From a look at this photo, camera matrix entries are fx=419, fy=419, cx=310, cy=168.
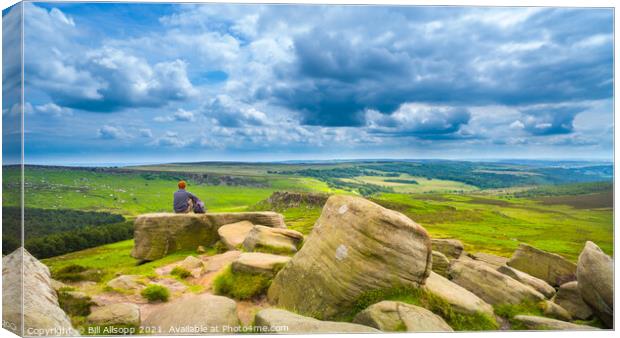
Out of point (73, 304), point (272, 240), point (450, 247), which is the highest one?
point (272, 240)

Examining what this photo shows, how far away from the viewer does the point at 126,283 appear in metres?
11.9

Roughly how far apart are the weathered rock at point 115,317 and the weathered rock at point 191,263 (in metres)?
2.92

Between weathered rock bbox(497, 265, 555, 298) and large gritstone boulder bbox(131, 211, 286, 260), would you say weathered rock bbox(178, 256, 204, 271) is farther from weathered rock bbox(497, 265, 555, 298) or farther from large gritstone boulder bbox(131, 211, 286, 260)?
weathered rock bbox(497, 265, 555, 298)

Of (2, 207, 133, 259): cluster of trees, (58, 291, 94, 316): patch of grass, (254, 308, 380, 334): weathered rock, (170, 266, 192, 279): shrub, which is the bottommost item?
(254, 308, 380, 334): weathered rock

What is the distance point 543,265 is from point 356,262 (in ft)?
23.8

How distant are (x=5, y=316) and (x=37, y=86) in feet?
20.1

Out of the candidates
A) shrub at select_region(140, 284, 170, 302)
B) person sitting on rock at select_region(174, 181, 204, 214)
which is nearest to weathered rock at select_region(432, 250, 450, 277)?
shrub at select_region(140, 284, 170, 302)

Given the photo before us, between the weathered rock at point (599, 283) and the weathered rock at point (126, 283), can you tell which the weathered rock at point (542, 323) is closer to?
the weathered rock at point (599, 283)

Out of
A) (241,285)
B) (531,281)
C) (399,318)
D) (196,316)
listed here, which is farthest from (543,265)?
(196,316)

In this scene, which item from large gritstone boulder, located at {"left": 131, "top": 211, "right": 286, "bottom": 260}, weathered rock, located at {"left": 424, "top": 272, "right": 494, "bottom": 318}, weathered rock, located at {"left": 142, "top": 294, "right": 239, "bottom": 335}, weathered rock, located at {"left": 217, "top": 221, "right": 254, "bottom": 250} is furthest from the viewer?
weathered rock, located at {"left": 217, "top": 221, "right": 254, "bottom": 250}

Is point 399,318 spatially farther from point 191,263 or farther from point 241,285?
point 191,263

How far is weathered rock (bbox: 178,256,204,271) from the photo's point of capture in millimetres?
13786

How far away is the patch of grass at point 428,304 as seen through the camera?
1061 cm

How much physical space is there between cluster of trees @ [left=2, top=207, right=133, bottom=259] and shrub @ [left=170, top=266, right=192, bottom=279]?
107 inches
